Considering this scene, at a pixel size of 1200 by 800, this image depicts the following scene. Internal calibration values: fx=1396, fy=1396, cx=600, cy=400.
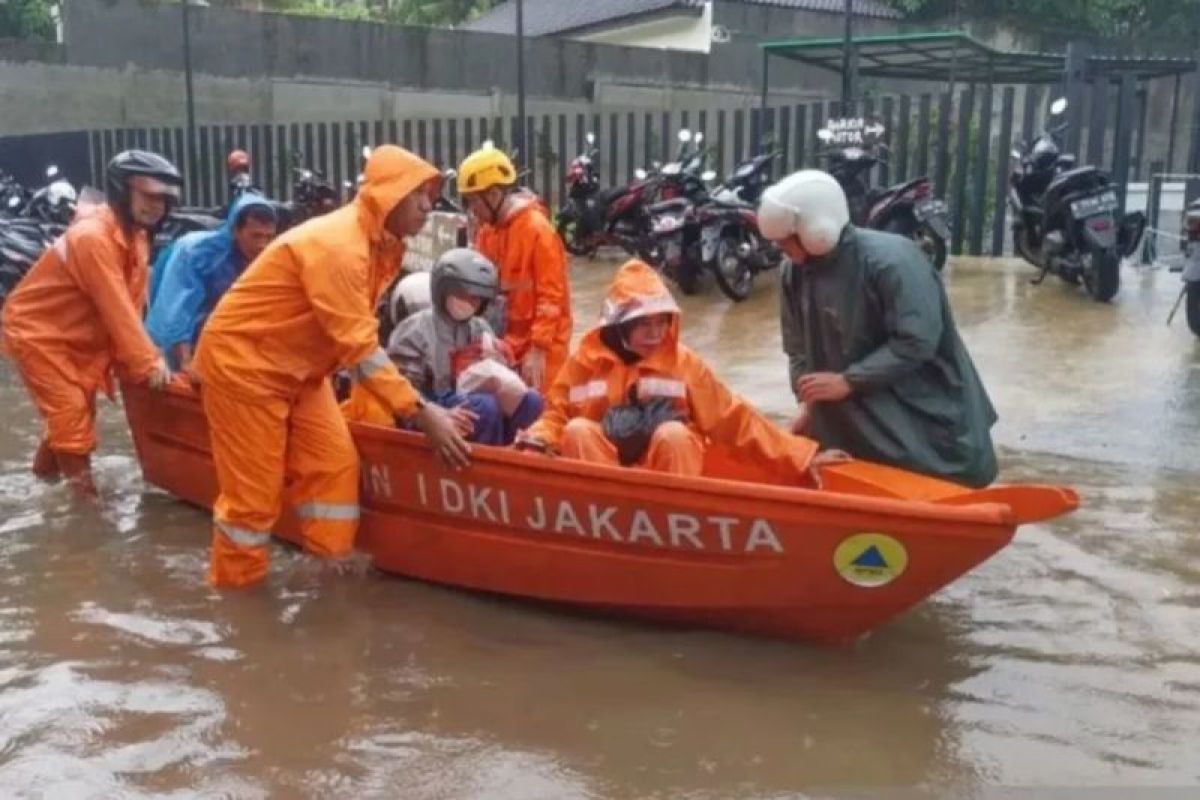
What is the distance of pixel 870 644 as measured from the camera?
4.36 m

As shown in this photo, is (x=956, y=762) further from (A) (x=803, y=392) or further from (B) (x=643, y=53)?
(B) (x=643, y=53)

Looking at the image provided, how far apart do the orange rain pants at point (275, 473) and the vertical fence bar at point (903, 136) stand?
7.97 m

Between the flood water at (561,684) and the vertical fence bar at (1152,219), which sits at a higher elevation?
the vertical fence bar at (1152,219)

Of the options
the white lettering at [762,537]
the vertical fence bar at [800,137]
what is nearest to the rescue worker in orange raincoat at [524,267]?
the white lettering at [762,537]

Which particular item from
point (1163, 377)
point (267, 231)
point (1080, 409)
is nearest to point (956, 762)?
point (267, 231)

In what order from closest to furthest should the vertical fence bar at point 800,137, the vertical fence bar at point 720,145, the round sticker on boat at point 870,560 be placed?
the round sticker on boat at point 870,560 < the vertical fence bar at point 800,137 < the vertical fence bar at point 720,145

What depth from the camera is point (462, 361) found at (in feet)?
17.3

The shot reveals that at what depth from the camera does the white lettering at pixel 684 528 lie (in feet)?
13.4

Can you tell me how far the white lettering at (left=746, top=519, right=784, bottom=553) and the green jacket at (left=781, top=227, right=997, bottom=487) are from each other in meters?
0.70

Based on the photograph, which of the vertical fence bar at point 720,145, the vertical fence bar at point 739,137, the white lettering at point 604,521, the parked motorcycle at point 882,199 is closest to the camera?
the white lettering at point 604,521

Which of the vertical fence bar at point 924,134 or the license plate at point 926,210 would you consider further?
the vertical fence bar at point 924,134

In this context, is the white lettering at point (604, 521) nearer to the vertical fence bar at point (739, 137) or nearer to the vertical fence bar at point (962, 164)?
the vertical fence bar at point (962, 164)

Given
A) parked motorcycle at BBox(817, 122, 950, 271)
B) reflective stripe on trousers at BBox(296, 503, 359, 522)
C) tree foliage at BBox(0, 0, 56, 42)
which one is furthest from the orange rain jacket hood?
tree foliage at BBox(0, 0, 56, 42)

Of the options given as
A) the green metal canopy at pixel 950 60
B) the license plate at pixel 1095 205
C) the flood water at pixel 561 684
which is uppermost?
the green metal canopy at pixel 950 60
